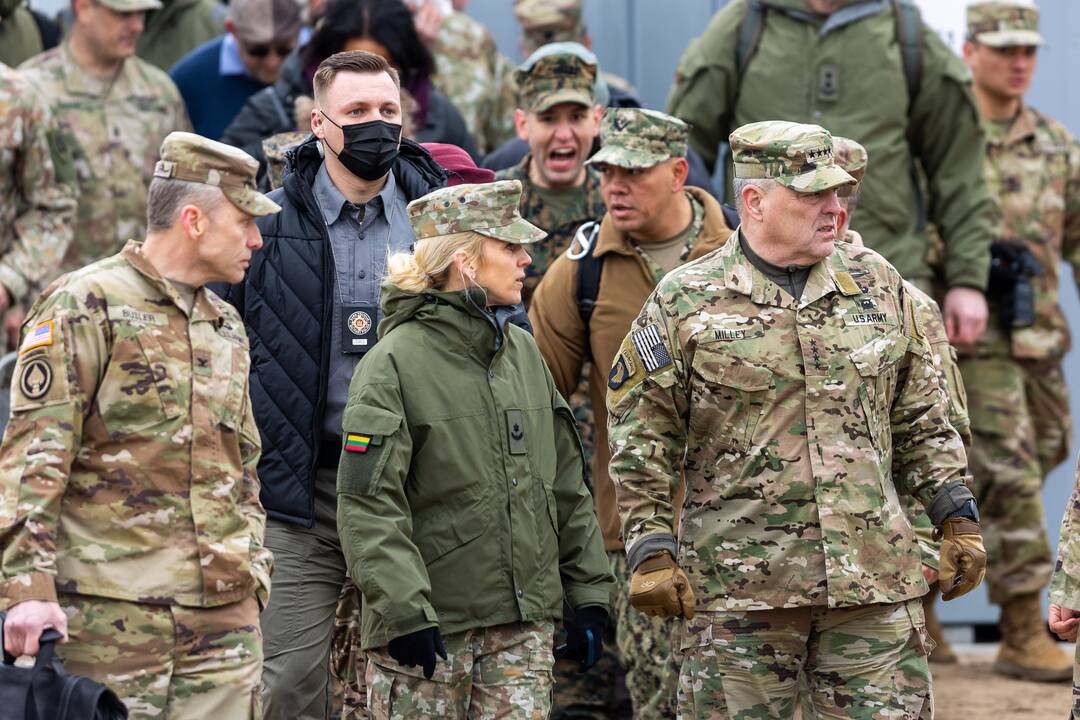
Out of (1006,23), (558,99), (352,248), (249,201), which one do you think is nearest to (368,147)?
(352,248)

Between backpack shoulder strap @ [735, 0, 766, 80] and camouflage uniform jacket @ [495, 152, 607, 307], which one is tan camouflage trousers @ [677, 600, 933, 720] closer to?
camouflage uniform jacket @ [495, 152, 607, 307]

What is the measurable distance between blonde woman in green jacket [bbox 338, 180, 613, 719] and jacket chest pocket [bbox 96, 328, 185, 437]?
1.86 ft

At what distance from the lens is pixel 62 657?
5.21 m

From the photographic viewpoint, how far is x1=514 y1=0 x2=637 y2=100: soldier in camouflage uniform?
35.3 feet

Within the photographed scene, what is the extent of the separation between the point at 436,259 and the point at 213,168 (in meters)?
0.73

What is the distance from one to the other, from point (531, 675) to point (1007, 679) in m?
5.19

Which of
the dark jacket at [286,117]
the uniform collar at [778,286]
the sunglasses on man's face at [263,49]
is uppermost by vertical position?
the sunglasses on man's face at [263,49]

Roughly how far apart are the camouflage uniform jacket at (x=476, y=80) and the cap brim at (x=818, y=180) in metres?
4.91

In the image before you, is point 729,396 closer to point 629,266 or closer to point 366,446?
point 366,446

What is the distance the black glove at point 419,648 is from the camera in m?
5.52

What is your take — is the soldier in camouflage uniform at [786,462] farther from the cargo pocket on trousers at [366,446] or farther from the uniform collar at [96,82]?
the uniform collar at [96,82]

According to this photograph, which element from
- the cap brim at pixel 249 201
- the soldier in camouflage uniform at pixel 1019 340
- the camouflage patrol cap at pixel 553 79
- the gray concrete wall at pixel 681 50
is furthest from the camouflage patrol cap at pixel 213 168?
the gray concrete wall at pixel 681 50

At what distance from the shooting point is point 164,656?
17.4 ft

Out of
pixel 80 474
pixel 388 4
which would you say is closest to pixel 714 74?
pixel 388 4
